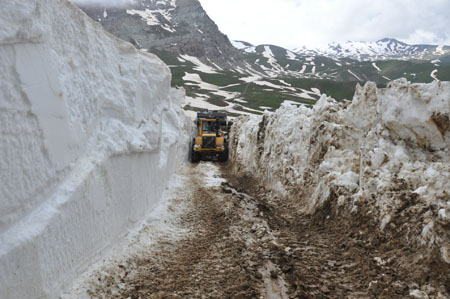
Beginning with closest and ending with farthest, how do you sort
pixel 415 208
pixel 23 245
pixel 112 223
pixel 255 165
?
1. pixel 23 245
2. pixel 415 208
3. pixel 112 223
4. pixel 255 165

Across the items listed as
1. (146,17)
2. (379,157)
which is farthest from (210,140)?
(146,17)

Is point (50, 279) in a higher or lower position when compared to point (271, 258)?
higher

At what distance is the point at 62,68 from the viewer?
229 inches

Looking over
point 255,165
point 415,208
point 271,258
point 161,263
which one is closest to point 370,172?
point 415,208

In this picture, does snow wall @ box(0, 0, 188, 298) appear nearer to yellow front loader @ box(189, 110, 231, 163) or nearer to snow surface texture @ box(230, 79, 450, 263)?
snow surface texture @ box(230, 79, 450, 263)

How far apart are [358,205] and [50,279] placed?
6791 millimetres

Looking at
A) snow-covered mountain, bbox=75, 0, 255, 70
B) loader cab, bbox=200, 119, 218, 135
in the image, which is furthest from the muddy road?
snow-covered mountain, bbox=75, 0, 255, 70

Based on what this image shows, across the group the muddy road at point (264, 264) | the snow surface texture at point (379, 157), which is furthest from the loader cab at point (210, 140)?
the muddy road at point (264, 264)

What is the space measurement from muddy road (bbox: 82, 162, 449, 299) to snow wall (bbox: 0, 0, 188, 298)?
2.87 feet

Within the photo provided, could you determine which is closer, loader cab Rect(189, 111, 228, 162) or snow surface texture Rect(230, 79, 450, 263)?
snow surface texture Rect(230, 79, 450, 263)

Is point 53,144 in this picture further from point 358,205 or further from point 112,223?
point 358,205

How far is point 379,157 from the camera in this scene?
8148 millimetres

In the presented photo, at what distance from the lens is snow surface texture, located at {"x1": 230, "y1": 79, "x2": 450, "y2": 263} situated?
6.47 metres

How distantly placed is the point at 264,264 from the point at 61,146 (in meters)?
4.64
